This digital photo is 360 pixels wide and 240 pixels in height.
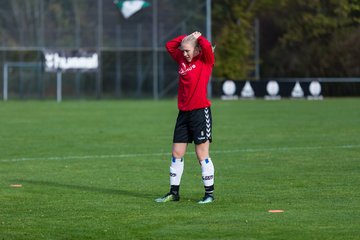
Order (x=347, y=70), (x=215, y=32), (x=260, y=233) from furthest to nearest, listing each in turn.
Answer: (x=215, y=32) < (x=347, y=70) < (x=260, y=233)

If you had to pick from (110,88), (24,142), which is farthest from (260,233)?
(110,88)

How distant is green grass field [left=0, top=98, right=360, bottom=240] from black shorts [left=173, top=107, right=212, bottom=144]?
Answer: 792 millimetres

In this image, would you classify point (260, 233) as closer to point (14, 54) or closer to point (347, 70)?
point (14, 54)

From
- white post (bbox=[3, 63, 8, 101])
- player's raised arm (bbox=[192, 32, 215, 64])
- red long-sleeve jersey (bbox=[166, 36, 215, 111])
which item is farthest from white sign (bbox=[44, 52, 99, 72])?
player's raised arm (bbox=[192, 32, 215, 64])

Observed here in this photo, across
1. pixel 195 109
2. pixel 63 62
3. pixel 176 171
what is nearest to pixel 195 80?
pixel 195 109

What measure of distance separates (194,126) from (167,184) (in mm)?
2175

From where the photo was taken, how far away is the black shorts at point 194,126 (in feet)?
40.2

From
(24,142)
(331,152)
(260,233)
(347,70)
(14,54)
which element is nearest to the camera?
(260,233)

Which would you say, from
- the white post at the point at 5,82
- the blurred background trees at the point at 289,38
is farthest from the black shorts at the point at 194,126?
the blurred background trees at the point at 289,38

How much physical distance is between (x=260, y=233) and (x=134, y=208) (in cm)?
235

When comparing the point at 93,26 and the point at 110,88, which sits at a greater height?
the point at 93,26

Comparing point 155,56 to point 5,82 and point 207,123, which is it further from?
point 207,123

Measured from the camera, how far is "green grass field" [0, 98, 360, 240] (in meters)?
10.1

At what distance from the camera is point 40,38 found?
57.6 m
